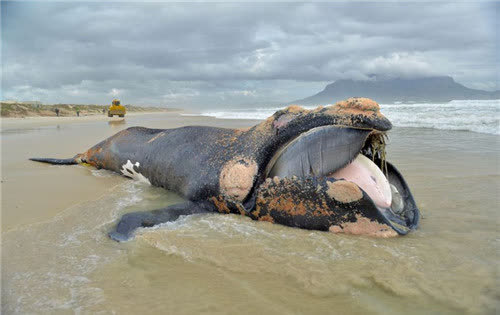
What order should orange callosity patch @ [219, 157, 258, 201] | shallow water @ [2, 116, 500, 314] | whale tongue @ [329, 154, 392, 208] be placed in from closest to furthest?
shallow water @ [2, 116, 500, 314] → whale tongue @ [329, 154, 392, 208] → orange callosity patch @ [219, 157, 258, 201]

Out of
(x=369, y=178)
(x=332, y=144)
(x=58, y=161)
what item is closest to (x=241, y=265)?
(x=332, y=144)

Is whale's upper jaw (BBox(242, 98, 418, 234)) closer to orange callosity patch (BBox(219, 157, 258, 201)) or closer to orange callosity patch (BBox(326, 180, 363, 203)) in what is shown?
orange callosity patch (BBox(219, 157, 258, 201))

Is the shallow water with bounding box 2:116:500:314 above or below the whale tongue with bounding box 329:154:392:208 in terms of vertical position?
below

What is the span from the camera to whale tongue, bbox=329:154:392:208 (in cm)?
318

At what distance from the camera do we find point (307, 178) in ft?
10.3

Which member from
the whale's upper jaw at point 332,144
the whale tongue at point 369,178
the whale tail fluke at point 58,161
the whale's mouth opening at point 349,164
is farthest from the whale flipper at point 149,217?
the whale tail fluke at point 58,161

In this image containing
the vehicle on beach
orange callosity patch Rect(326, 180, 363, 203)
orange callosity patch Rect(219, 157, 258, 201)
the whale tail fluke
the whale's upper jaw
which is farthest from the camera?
the vehicle on beach

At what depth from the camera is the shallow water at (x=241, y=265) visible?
1984mm

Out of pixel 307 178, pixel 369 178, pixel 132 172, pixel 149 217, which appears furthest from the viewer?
pixel 132 172

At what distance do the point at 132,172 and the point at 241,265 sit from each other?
356 centimetres

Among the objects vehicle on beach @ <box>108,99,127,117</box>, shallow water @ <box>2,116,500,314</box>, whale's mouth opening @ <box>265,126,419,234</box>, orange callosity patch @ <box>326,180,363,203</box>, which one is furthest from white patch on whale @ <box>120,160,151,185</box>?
vehicle on beach @ <box>108,99,127,117</box>

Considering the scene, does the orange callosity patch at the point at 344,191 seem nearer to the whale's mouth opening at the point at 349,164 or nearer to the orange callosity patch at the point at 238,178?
the whale's mouth opening at the point at 349,164

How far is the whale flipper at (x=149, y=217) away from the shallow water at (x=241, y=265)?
118mm

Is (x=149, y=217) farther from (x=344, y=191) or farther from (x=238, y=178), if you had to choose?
(x=344, y=191)
